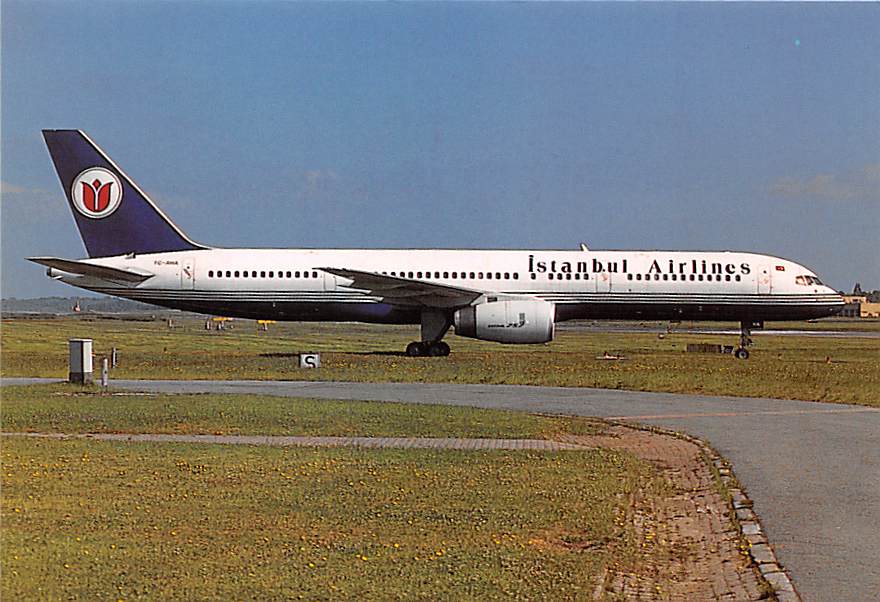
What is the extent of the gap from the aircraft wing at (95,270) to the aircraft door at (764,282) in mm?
20760

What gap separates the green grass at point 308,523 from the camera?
24.2 ft

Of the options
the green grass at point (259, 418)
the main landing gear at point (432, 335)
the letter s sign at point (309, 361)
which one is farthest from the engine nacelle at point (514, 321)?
the green grass at point (259, 418)

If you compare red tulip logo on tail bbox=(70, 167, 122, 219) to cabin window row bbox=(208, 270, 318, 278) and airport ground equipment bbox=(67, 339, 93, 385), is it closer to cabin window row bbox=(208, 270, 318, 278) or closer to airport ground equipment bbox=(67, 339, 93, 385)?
cabin window row bbox=(208, 270, 318, 278)

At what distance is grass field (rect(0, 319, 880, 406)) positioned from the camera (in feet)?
88.2

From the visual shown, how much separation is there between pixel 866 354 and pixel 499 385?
23500mm

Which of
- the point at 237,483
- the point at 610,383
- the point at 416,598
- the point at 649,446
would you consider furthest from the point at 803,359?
the point at 416,598

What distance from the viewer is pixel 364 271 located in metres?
34.4

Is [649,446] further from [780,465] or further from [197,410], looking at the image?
[197,410]

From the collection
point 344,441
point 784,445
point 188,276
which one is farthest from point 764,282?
point 344,441

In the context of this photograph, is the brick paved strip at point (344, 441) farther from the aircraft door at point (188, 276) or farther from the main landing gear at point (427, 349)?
the aircraft door at point (188, 276)

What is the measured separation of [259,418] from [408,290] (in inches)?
650

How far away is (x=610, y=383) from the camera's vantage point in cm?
2681

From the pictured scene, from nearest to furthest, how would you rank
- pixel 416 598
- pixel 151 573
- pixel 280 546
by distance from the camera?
1. pixel 416 598
2. pixel 151 573
3. pixel 280 546

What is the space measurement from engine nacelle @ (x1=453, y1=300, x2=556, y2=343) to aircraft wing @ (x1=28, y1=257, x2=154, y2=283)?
37.5 ft
